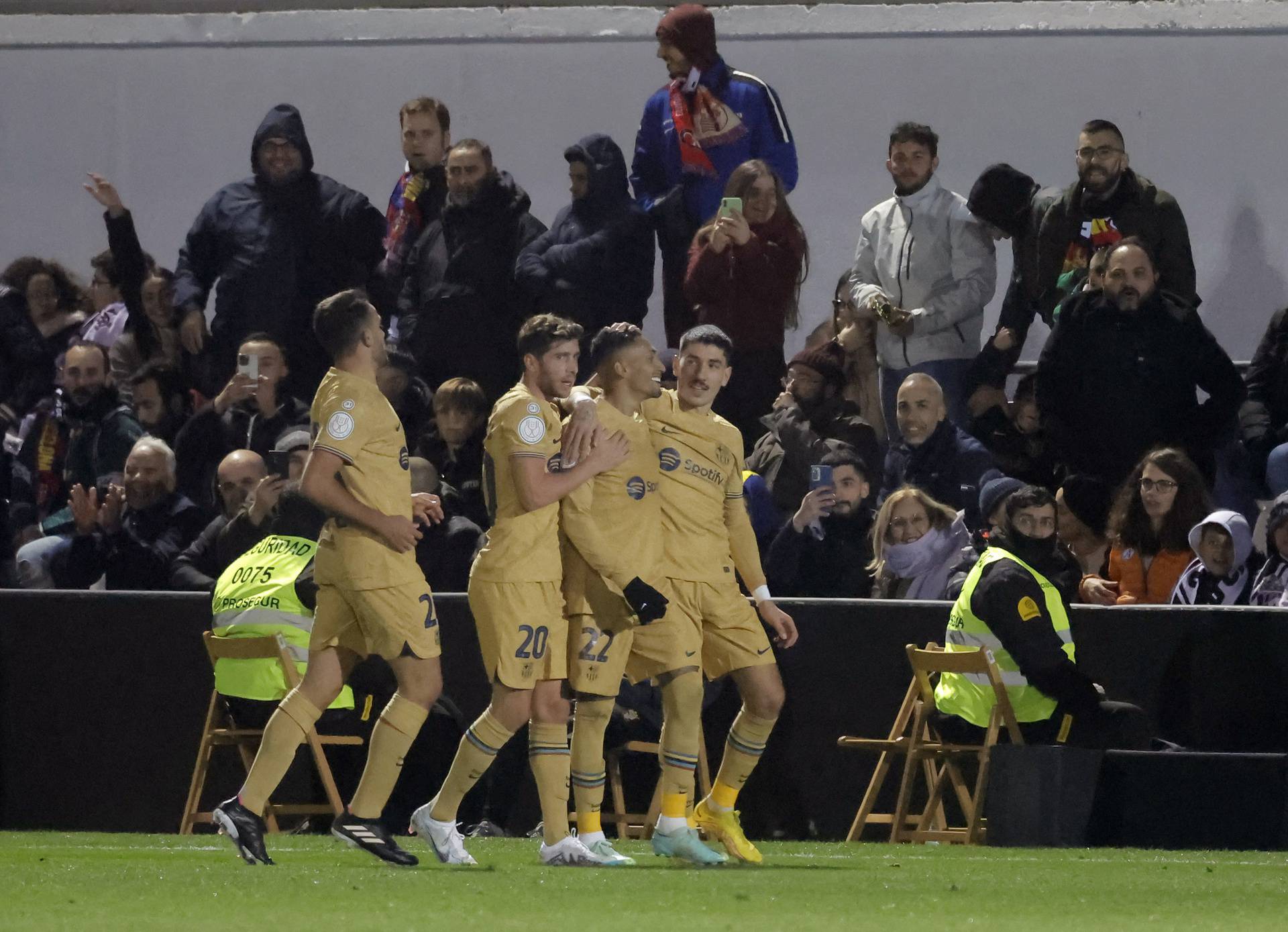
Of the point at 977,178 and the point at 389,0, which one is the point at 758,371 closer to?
the point at 977,178

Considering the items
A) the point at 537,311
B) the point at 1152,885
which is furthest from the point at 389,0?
the point at 1152,885

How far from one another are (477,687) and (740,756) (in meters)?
2.69

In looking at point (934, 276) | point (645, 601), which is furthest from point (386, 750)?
point (934, 276)

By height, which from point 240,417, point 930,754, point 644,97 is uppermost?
point 644,97

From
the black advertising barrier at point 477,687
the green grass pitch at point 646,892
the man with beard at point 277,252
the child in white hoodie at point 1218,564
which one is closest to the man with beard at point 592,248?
the man with beard at point 277,252

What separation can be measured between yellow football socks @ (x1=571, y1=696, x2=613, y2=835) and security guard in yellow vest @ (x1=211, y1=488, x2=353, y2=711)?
7.45 feet

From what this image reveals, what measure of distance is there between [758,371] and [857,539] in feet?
4.29

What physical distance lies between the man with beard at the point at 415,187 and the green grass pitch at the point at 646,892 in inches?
174

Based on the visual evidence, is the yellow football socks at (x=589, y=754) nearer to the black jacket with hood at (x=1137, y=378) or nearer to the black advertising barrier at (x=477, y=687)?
the black advertising barrier at (x=477, y=687)

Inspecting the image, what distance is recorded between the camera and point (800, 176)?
13.6 meters

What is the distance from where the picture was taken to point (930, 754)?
10469mm

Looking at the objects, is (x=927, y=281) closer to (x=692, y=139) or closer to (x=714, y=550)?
(x=692, y=139)

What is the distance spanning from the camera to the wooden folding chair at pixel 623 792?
1084 centimetres

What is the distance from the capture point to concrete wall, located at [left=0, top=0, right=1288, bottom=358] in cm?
1307
